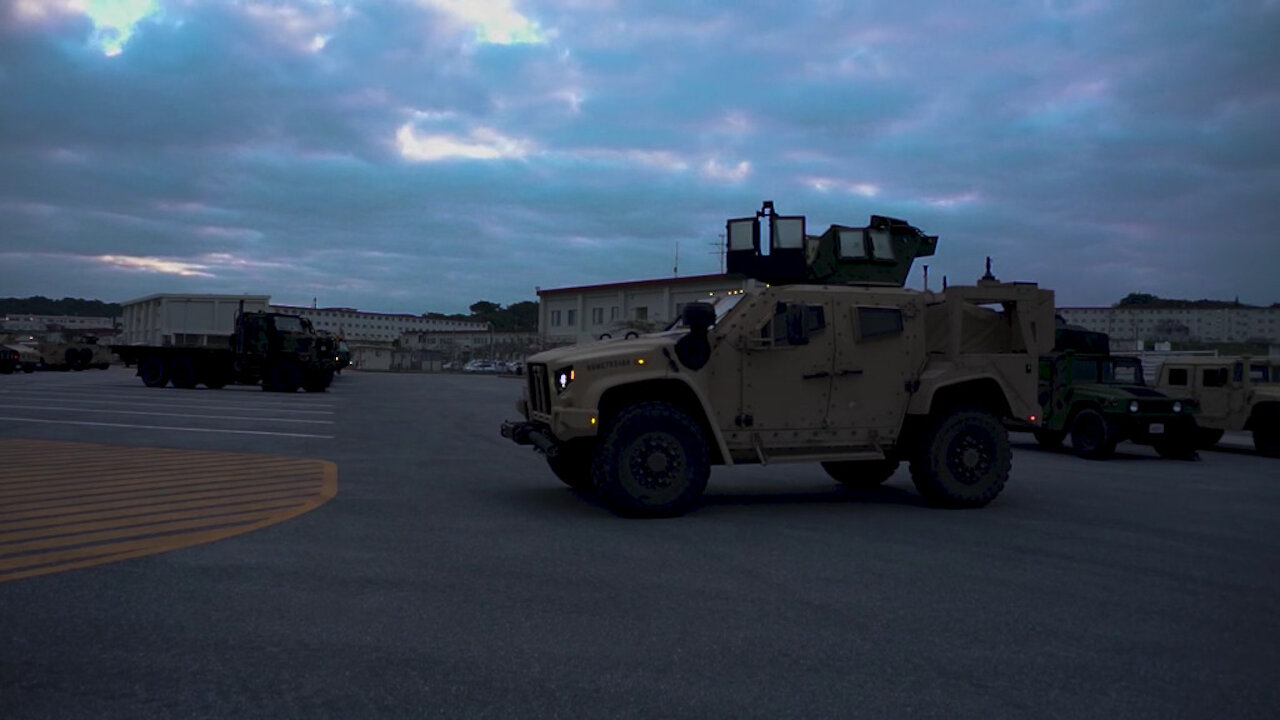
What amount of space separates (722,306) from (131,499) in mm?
5591

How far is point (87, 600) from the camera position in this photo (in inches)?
198

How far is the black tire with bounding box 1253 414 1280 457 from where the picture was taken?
1648cm

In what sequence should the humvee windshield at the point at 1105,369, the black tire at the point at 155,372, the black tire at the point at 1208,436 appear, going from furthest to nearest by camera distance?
1. the black tire at the point at 155,372
2. the black tire at the point at 1208,436
3. the humvee windshield at the point at 1105,369

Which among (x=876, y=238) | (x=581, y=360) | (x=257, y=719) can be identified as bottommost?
(x=257, y=719)

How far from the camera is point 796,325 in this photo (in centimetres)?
842

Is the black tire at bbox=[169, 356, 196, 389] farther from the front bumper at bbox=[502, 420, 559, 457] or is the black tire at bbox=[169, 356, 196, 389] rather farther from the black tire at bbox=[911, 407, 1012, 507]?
the black tire at bbox=[911, 407, 1012, 507]

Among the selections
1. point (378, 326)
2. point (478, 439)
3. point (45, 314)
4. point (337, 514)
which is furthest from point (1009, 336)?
point (45, 314)

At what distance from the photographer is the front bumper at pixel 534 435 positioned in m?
8.05

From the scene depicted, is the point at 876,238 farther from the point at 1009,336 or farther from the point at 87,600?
the point at 87,600

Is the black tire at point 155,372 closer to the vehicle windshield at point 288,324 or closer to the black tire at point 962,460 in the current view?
the vehicle windshield at point 288,324

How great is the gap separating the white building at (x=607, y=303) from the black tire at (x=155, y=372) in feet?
83.7

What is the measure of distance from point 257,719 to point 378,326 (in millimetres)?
142525

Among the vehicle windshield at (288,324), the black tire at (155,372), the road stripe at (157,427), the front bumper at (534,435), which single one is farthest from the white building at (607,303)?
the front bumper at (534,435)

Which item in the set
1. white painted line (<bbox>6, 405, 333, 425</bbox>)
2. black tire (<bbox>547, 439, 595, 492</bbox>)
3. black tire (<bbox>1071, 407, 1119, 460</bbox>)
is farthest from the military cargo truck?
black tire (<bbox>1071, 407, 1119, 460</bbox>)
